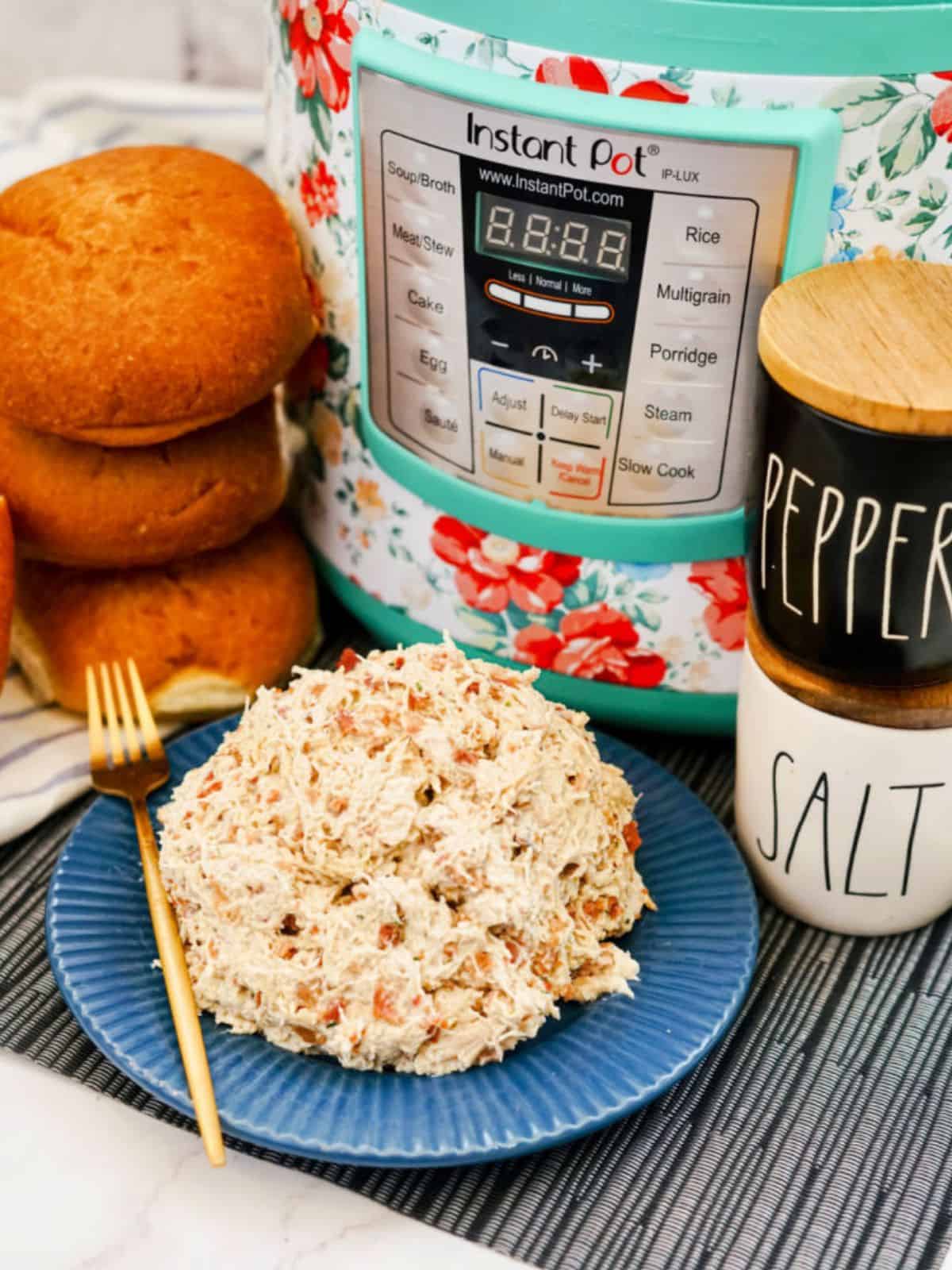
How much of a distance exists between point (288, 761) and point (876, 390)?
0.31 metres

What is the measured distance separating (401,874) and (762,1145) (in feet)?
0.67

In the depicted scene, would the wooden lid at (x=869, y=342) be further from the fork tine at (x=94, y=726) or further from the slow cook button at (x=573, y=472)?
the fork tine at (x=94, y=726)

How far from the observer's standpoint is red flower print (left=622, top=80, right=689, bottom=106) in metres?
0.65

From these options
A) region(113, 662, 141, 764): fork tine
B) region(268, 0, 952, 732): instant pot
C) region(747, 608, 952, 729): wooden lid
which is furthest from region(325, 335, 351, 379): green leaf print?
region(747, 608, 952, 729): wooden lid

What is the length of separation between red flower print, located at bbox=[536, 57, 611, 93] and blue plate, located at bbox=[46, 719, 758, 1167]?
370 millimetres

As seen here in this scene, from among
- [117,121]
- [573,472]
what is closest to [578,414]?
[573,472]

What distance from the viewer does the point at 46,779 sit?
84 centimetres

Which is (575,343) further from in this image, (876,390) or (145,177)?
(145,177)

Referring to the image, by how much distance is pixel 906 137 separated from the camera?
0.65 m

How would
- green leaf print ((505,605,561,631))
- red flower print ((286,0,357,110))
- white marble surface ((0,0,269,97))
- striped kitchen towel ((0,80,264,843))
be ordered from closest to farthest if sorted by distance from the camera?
red flower print ((286,0,357,110)) < green leaf print ((505,605,561,631)) < striped kitchen towel ((0,80,264,843)) < white marble surface ((0,0,269,97))

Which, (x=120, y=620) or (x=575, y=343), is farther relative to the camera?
(x=120, y=620)

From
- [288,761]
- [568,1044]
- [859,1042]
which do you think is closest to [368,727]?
[288,761]

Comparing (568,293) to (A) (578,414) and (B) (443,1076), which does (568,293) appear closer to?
(A) (578,414)

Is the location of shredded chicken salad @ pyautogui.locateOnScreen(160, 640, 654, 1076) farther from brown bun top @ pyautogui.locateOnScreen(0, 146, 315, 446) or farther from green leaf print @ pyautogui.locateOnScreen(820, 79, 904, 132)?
green leaf print @ pyautogui.locateOnScreen(820, 79, 904, 132)
